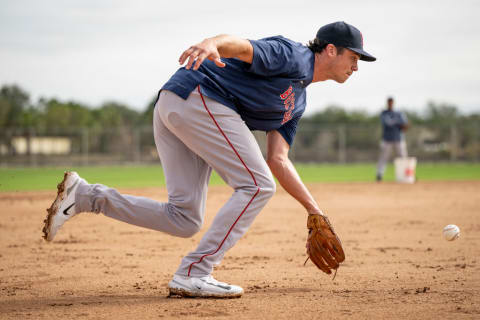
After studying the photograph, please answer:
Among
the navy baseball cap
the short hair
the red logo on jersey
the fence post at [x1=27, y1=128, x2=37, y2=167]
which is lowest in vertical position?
the fence post at [x1=27, y1=128, x2=37, y2=167]

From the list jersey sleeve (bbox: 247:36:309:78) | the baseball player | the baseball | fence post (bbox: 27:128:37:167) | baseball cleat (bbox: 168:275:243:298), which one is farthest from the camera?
fence post (bbox: 27:128:37:167)

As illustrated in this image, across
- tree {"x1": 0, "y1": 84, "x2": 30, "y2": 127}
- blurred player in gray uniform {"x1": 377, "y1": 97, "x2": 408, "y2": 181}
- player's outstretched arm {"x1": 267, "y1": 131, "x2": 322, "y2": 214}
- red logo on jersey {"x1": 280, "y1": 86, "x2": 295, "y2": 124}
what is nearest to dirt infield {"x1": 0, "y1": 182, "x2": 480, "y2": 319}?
player's outstretched arm {"x1": 267, "y1": 131, "x2": 322, "y2": 214}

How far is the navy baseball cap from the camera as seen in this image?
12.1 feet

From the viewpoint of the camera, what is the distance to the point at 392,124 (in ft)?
50.9

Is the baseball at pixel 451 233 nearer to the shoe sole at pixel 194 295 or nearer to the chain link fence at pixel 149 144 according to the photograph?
the shoe sole at pixel 194 295

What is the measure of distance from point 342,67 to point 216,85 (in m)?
0.86

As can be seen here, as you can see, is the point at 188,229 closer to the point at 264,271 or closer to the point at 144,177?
the point at 264,271

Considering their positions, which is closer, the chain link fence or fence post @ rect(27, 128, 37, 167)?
fence post @ rect(27, 128, 37, 167)

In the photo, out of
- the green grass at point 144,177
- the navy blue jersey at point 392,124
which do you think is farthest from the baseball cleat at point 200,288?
the navy blue jersey at point 392,124

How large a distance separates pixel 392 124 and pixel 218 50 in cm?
1309

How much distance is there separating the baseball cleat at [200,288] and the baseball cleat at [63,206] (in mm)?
833

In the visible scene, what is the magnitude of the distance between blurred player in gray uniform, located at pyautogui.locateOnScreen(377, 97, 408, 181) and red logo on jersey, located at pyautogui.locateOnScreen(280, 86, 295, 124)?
39.8 ft

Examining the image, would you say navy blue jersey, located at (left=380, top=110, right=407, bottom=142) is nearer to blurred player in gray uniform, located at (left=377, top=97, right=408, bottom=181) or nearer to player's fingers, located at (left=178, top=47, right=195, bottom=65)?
blurred player in gray uniform, located at (left=377, top=97, right=408, bottom=181)

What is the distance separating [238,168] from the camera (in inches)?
139
